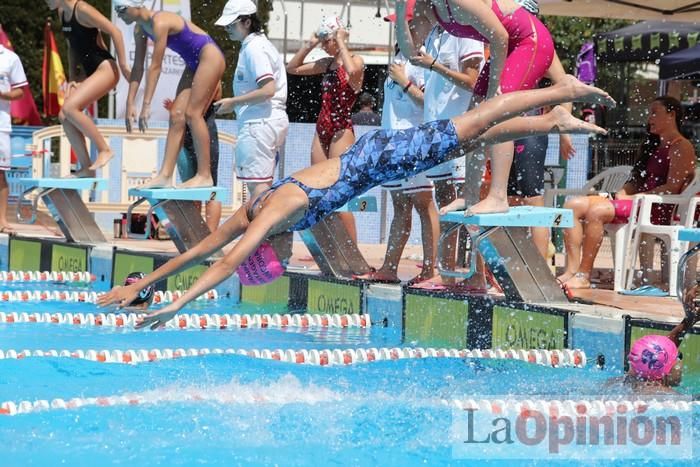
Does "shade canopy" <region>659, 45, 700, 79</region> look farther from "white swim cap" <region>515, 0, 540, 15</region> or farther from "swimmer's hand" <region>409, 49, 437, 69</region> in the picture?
"swimmer's hand" <region>409, 49, 437, 69</region>

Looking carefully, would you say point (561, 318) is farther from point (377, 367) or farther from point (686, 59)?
point (686, 59)

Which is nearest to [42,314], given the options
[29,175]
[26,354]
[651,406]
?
[26,354]

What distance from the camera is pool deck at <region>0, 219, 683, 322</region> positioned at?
568 cm

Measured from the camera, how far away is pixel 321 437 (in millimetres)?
4047

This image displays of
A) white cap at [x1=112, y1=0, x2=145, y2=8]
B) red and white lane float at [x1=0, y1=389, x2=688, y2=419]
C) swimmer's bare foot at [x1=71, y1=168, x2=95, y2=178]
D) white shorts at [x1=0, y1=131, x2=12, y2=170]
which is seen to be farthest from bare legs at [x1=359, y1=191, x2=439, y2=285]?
white shorts at [x1=0, y1=131, x2=12, y2=170]

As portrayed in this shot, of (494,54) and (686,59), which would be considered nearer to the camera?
(494,54)

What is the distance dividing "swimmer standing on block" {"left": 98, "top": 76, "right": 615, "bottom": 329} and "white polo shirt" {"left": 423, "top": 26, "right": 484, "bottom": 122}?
1352mm

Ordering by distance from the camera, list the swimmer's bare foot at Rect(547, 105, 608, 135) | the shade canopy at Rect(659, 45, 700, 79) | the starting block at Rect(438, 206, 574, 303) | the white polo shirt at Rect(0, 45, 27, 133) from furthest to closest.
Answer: the shade canopy at Rect(659, 45, 700, 79)
the white polo shirt at Rect(0, 45, 27, 133)
the starting block at Rect(438, 206, 574, 303)
the swimmer's bare foot at Rect(547, 105, 608, 135)

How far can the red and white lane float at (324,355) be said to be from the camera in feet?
17.5

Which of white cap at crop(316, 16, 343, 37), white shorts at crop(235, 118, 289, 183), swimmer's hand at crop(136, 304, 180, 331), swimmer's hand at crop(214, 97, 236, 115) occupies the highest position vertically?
white cap at crop(316, 16, 343, 37)

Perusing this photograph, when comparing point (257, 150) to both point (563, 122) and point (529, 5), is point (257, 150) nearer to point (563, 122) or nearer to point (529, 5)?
point (529, 5)

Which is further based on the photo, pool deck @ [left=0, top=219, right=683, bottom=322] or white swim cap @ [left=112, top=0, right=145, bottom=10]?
white swim cap @ [left=112, top=0, right=145, bottom=10]

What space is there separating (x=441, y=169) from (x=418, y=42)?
75 cm

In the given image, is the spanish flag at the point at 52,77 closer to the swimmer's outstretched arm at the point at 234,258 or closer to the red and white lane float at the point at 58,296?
the red and white lane float at the point at 58,296
